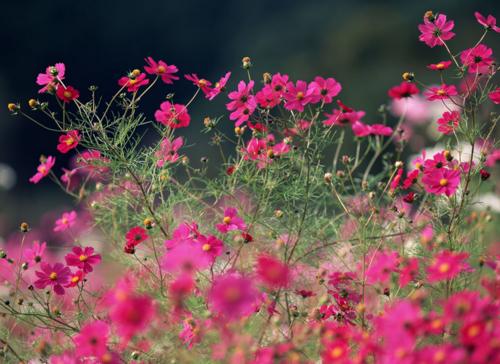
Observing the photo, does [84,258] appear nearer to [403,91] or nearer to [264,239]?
[264,239]

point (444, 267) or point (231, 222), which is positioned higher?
point (231, 222)

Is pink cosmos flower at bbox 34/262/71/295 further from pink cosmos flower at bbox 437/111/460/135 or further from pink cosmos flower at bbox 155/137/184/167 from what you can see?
pink cosmos flower at bbox 437/111/460/135

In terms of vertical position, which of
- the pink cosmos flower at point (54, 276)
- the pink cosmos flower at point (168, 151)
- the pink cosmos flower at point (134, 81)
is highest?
the pink cosmos flower at point (134, 81)

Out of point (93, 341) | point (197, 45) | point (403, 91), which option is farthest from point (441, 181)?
point (197, 45)

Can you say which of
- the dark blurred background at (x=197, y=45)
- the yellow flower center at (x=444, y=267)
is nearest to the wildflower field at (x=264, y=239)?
the yellow flower center at (x=444, y=267)

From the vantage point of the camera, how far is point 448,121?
4.63 feet

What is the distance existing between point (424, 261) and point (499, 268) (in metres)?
0.35

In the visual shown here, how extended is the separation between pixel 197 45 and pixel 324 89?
8.32 metres

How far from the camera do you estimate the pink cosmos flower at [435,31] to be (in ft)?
4.50

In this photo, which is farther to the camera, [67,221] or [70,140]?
[67,221]

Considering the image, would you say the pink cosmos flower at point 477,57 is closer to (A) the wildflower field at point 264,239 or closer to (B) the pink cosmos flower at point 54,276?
(A) the wildflower field at point 264,239

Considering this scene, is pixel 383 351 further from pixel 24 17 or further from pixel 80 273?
pixel 24 17

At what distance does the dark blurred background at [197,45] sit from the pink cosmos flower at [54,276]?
15.3 ft

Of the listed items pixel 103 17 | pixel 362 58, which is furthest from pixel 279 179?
pixel 103 17
